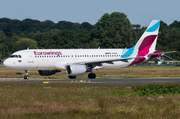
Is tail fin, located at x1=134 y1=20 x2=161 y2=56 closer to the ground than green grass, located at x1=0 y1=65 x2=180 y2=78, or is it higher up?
higher up

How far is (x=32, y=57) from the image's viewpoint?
134 feet

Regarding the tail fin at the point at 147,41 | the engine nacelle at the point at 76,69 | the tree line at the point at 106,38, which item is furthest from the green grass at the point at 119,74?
the tree line at the point at 106,38

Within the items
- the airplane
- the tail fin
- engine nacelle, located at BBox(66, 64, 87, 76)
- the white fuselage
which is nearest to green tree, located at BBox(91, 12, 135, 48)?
the tail fin

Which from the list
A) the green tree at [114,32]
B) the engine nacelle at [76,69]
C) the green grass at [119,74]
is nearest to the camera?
the engine nacelle at [76,69]

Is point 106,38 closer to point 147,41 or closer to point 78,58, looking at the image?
point 147,41

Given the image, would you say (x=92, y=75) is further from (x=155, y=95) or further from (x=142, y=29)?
(x=142, y=29)

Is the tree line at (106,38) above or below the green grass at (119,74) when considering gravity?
above

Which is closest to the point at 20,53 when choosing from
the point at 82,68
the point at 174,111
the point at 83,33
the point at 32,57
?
the point at 32,57

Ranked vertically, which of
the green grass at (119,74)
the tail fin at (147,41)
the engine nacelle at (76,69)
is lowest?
the green grass at (119,74)

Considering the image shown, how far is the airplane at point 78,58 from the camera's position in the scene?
133ft

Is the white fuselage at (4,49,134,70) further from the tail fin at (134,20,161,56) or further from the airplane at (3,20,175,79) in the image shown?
the tail fin at (134,20,161,56)

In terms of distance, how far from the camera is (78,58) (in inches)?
1693

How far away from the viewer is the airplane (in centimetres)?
4044

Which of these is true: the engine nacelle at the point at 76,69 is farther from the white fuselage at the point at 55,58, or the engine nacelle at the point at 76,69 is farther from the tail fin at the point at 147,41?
the tail fin at the point at 147,41
